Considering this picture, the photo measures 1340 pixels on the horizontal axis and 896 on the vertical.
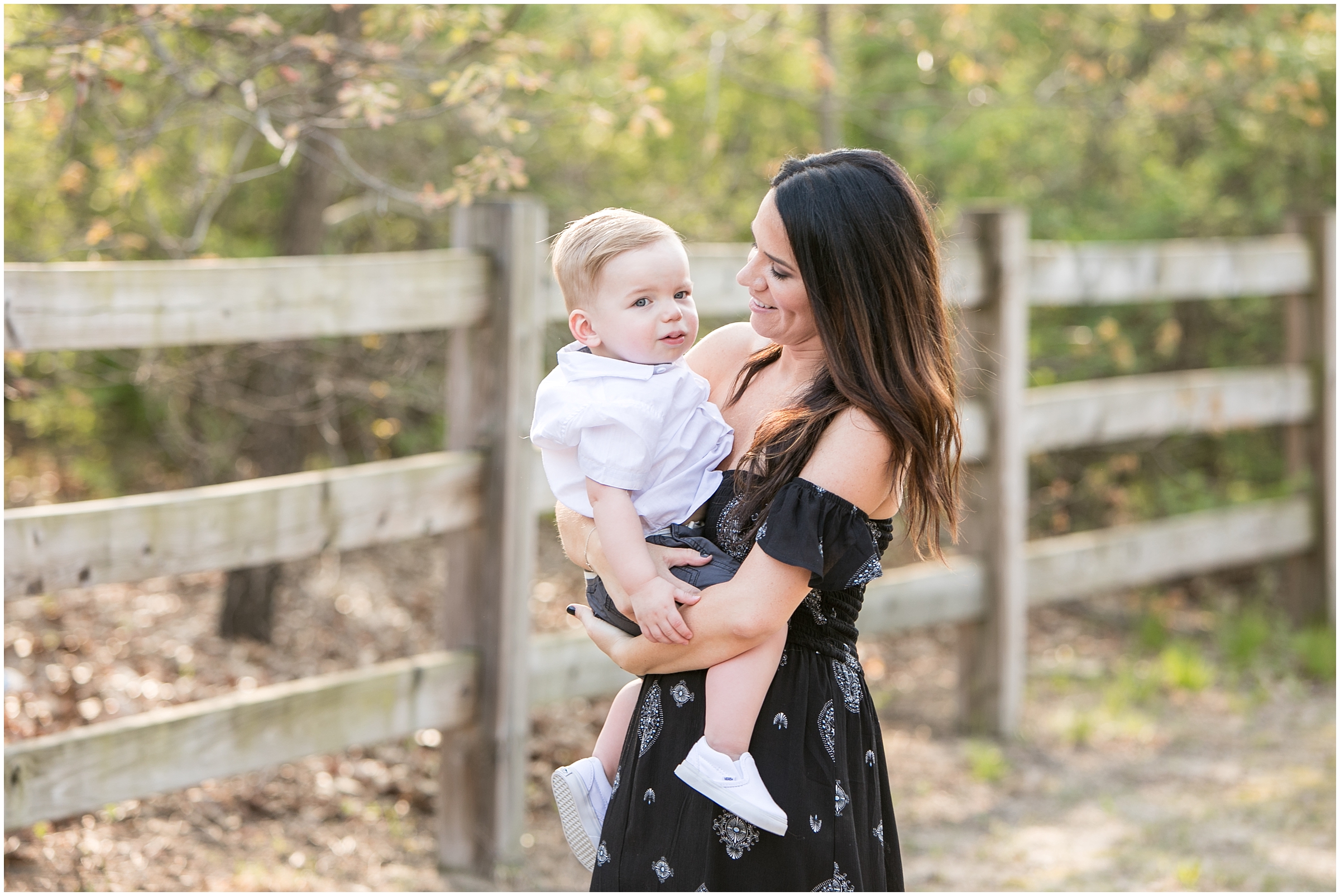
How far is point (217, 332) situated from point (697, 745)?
69.5 inches

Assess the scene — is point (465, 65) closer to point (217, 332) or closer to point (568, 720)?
point (217, 332)

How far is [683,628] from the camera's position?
1.87 metres

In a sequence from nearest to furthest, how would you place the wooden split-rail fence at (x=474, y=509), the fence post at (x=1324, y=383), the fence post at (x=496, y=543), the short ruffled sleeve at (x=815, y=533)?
the short ruffled sleeve at (x=815, y=533) → the wooden split-rail fence at (x=474, y=509) → the fence post at (x=496, y=543) → the fence post at (x=1324, y=383)

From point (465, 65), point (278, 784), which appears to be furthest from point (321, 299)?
point (278, 784)

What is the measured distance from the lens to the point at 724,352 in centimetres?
228

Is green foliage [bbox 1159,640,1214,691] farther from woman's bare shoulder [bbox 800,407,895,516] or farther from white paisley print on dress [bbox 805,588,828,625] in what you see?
woman's bare shoulder [bbox 800,407,895,516]

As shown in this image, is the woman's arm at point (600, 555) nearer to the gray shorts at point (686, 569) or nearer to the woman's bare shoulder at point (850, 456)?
the gray shorts at point (686, 569)

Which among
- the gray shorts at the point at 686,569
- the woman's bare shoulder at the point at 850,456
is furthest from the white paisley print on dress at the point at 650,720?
the woman's bare shoulder at the point at 850,456

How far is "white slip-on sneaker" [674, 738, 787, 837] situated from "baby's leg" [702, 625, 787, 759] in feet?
0.07

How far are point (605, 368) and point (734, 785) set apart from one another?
0.66 meters

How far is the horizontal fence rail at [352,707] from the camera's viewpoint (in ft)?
9.17

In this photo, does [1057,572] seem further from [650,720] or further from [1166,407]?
[650,720]

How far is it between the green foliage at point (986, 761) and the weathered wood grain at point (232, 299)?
2.44m

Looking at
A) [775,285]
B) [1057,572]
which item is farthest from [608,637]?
[1057,572]
